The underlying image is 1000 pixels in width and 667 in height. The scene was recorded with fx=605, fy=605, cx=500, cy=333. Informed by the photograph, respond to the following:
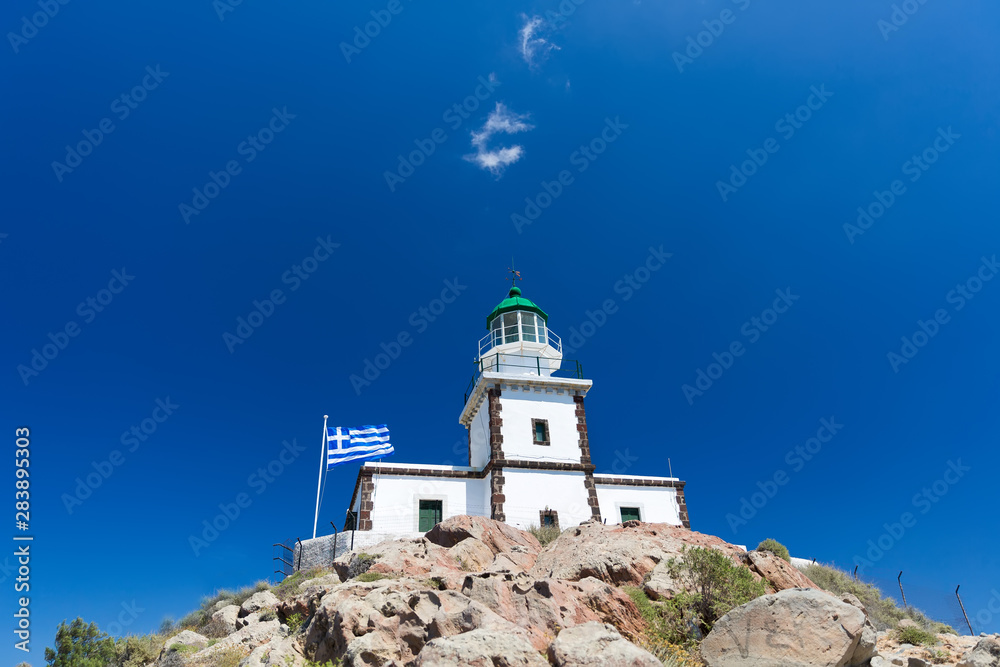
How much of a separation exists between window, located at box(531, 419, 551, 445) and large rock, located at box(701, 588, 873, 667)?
17294 mm

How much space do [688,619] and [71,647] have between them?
16773mm

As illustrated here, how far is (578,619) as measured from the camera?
32.7 feet

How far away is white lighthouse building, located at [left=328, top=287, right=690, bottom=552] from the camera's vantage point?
25391 mm

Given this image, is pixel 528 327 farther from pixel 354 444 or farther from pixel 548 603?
pixel 548 603

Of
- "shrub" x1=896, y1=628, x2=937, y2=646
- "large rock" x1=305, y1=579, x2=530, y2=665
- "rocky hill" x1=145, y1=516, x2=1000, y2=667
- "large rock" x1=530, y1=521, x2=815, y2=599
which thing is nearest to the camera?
"rocky hill" x1=145, y1=516, x2=1000, y2=667

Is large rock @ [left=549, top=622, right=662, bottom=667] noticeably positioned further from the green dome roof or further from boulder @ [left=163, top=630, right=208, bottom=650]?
the green dome roof

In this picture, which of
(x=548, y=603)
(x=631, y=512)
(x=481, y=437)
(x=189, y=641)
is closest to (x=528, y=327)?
(x=481, y=437)

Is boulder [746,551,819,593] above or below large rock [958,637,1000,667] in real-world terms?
above

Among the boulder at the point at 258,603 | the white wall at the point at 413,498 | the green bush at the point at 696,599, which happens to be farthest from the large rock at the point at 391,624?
the white wall at the point at 413,498

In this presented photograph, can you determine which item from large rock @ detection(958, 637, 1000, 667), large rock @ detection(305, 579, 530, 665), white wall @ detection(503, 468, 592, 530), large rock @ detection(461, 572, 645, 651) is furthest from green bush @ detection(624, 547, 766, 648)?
white wall @ detection(503, 468, 592, 530)

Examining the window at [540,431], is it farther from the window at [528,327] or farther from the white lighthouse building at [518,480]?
the window at [528,327]

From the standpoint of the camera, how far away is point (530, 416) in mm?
27859

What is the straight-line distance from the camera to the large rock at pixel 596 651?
23.3 ft

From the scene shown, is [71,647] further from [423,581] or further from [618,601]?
[618,601]
